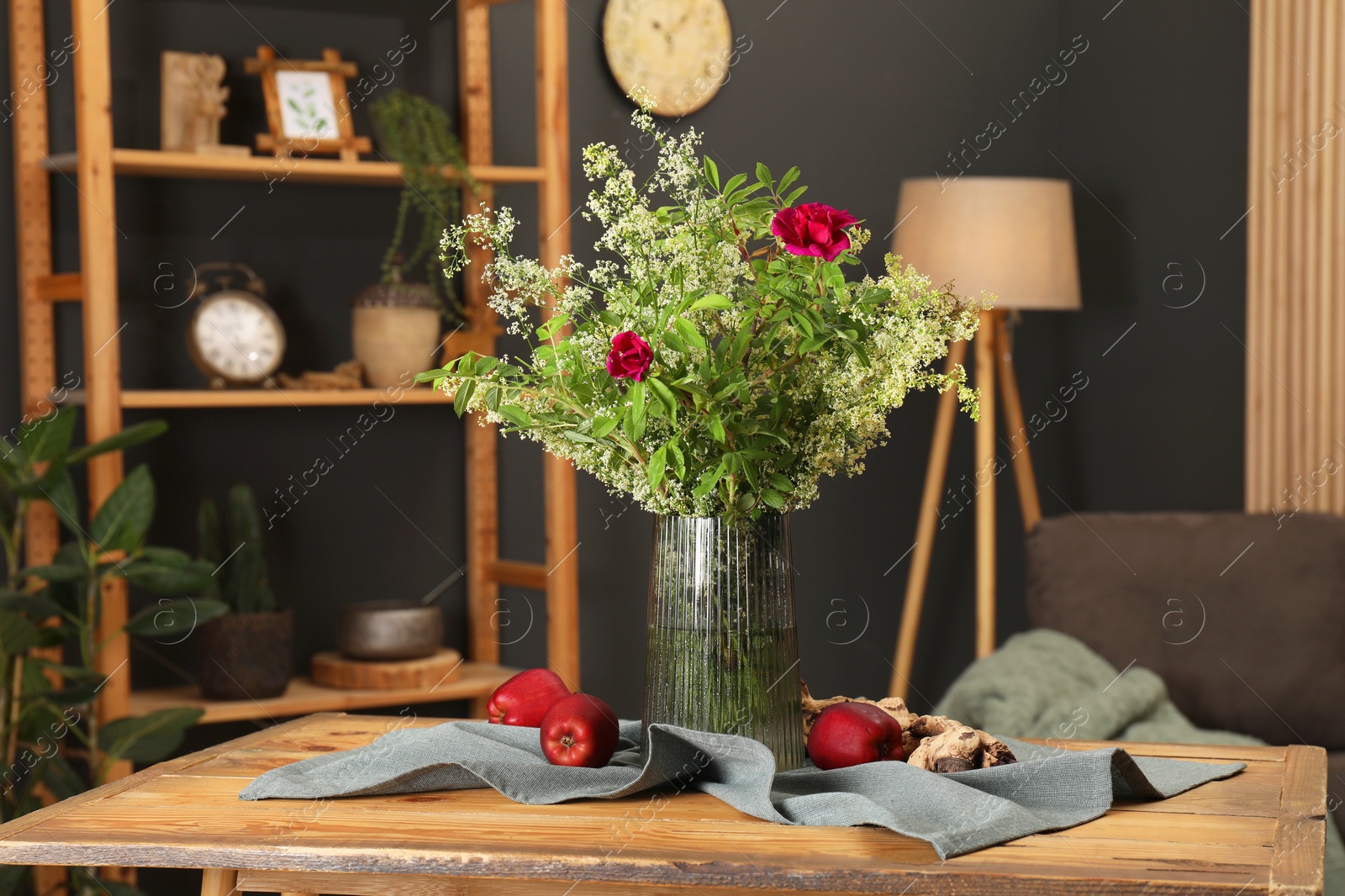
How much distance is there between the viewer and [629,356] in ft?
4.01

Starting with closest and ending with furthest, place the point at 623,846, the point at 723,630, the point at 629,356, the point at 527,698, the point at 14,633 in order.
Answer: the point at 623,846, the point at 629,356, the point at 723,630, the point at 527,698, the point at 14,633

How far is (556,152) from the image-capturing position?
2.88 meters

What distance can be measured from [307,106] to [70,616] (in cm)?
109

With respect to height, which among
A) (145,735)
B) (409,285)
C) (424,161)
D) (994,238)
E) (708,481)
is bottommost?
(145,735)

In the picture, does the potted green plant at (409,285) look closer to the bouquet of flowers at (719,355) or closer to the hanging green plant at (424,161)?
the hanging green plant at (424,161)

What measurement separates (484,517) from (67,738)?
0.96m

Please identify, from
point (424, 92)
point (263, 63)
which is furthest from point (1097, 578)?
point (263, 63)

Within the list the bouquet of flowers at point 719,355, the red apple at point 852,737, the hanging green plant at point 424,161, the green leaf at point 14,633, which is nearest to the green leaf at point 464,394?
the bouquet of flowers at point 719,355

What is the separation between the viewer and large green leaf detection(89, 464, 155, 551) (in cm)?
243

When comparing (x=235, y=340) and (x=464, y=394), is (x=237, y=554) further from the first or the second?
(x=464, y=394)

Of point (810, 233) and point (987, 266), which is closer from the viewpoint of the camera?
point (810, 233)

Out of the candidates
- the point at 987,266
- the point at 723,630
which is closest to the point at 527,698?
the point at 723,630

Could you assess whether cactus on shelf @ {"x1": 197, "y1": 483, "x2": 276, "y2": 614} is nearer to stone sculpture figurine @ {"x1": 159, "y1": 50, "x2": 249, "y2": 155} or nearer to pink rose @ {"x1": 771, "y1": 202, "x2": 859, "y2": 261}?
stone sculpture figurine @ {"x1": 159, "y1": 50, "x2": 249, "y2": 155}

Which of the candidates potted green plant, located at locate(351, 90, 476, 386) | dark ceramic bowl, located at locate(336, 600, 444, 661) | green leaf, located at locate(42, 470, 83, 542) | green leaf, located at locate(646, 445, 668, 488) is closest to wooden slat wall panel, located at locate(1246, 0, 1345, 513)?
potted green plant, located at locate(351, 90, 476, 386)
